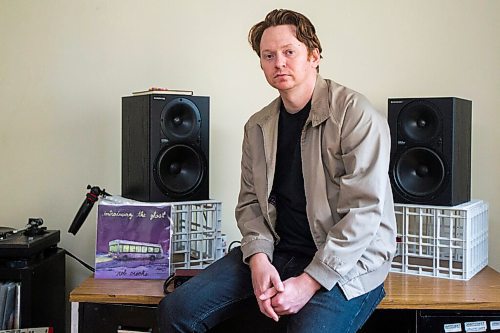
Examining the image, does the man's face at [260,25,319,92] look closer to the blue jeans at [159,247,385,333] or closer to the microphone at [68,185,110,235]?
the blue jeans at [159,247,385,333]

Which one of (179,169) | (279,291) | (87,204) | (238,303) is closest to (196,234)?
(179,169)

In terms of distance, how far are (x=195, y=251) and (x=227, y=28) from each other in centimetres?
86

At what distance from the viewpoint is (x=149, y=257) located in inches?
79.4

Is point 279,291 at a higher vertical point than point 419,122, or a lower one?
lower

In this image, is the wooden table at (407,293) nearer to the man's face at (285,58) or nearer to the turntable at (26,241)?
the turntable at (26,241)

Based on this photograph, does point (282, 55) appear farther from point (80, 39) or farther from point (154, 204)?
point (80, 39)

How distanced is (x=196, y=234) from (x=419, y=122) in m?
0.83

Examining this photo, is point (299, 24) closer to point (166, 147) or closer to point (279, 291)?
point (166, 147)

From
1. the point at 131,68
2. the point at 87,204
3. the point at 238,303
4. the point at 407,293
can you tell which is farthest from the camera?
the point at 131,68

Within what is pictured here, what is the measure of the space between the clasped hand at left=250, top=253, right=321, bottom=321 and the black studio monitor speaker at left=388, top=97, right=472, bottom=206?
0.65 meters

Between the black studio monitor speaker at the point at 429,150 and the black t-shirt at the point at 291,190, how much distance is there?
1.45ft

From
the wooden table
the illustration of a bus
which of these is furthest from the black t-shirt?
the illustration of a bus

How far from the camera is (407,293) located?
6.09 feet

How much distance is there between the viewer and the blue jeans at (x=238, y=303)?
1.56 m
